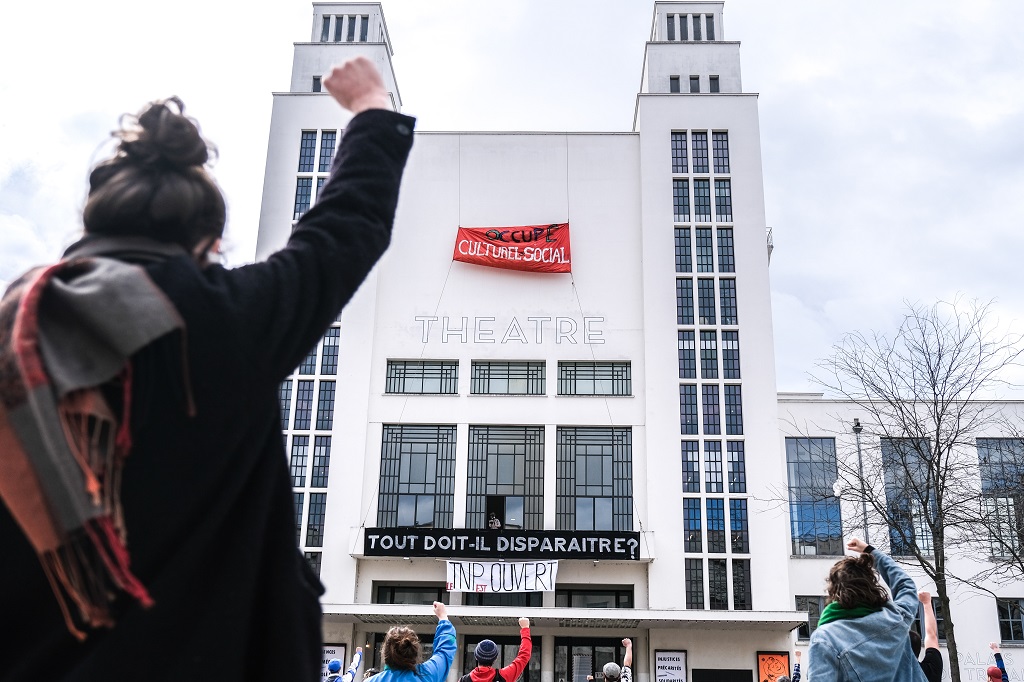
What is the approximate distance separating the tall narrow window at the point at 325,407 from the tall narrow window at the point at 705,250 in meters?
15.3

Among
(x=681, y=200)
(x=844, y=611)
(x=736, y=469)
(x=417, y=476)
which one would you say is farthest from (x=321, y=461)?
(x=844, y=611)

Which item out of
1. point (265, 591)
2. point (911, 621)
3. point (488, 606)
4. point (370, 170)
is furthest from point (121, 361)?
point (488, 606)

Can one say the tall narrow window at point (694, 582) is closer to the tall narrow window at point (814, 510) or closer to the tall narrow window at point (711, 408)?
the tall narrow window at point (711, 408)

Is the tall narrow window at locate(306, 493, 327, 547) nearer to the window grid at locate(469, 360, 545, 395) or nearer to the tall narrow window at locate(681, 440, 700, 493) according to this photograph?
the window grid at locate(469, 360, 545, 395)

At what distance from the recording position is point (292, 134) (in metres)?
38.9

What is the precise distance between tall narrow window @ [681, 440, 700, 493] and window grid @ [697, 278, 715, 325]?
4.94 m

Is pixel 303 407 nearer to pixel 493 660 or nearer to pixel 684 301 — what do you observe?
pixel 684 301

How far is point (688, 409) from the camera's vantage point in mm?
35031

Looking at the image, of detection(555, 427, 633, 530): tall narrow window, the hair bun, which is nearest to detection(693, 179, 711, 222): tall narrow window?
detection(555, 427, 633, 530): tall narrow window

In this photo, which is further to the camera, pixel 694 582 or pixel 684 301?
pixel 684 301

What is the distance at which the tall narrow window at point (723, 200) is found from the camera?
37250 millimetres

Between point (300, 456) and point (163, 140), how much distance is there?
3471cm

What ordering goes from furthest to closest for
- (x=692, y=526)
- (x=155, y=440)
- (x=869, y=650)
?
1. (x=692, y=526)
2. (x=869, y=650)
3. (x=155, y=440)

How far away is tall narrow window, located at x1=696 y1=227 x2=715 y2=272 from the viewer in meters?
36.8
